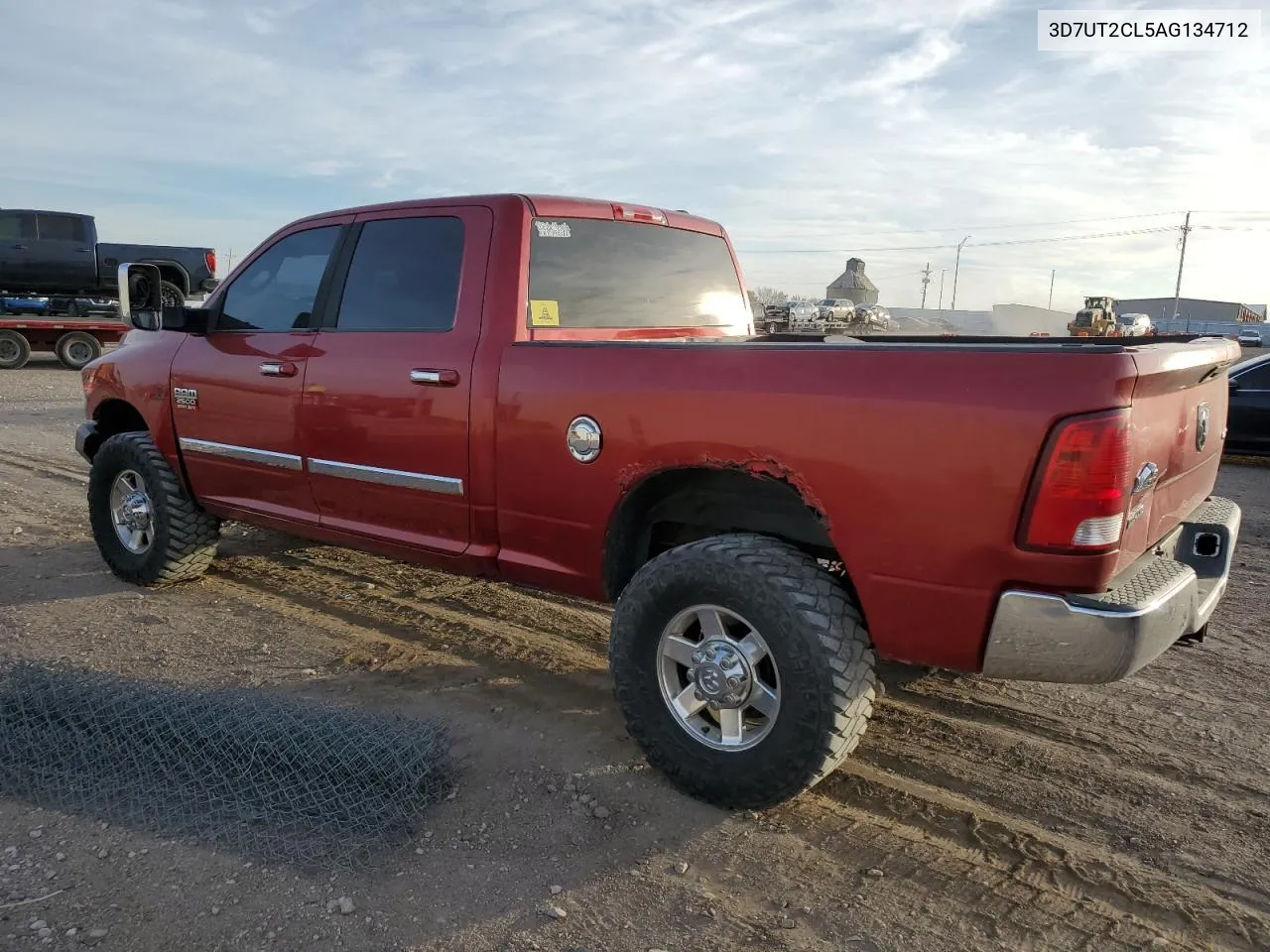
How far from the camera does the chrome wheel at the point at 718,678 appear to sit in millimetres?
2904

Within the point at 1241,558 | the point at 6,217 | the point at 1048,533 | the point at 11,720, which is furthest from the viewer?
the point at 6,217

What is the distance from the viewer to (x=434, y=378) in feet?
12.0

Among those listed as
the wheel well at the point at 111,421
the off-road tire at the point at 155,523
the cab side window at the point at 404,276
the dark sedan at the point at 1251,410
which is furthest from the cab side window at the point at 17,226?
the dark sedan at the point at 1251,410

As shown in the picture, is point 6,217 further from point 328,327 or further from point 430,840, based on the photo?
point 430,840

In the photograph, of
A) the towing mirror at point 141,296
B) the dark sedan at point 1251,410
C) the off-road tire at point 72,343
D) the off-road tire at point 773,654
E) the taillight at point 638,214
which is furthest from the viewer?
the off-road tire at point 72,343

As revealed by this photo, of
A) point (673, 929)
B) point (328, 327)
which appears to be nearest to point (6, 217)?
point (328, 327)

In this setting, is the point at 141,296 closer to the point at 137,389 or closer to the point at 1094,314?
the point at 137,389

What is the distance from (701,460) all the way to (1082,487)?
1115 mm

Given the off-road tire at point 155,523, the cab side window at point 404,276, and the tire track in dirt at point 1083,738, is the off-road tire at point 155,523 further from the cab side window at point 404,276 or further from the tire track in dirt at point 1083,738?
the tire track in dirt at point 1083,738

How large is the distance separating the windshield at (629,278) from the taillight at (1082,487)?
6.81 ft

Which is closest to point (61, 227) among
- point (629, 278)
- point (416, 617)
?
point (416, 617)

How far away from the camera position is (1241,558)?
6078mm

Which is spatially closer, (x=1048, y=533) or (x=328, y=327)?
(x=1048, y=533)

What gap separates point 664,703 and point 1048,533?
1323 millimetres
